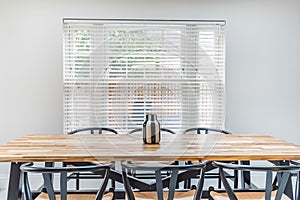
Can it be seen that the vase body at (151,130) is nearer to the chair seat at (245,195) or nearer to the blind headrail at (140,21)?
the chair seat at (245,195)

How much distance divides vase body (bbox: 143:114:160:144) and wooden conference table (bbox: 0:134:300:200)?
59 millimetres

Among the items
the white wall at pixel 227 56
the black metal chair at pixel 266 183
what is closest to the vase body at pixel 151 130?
the black metal chair at pixel 266 183

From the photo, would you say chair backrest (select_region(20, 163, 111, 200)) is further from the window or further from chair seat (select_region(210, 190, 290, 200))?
the window

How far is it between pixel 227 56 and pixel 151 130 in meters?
1.83

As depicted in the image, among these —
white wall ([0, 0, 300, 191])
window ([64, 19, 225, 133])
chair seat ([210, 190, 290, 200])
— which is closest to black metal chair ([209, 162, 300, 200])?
chair seat ([210, 190, 290, 200])

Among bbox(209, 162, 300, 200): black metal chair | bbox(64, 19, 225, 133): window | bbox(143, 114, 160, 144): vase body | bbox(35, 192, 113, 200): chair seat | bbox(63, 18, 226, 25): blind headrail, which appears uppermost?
bbox(63, 18, 226, 25): blind headrail

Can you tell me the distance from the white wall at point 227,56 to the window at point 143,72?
0.42 ft

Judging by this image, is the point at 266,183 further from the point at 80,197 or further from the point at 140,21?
the point at 140,21

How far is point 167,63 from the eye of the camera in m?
3.96

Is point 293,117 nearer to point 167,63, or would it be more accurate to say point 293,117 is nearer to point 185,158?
point 167,63

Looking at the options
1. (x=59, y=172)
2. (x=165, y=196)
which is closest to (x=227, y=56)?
(x=165, y=196)

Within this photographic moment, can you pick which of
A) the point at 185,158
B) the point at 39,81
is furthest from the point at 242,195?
the point at 39,81

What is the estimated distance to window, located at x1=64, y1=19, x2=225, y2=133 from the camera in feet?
12.5

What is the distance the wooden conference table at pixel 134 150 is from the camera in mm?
2053
